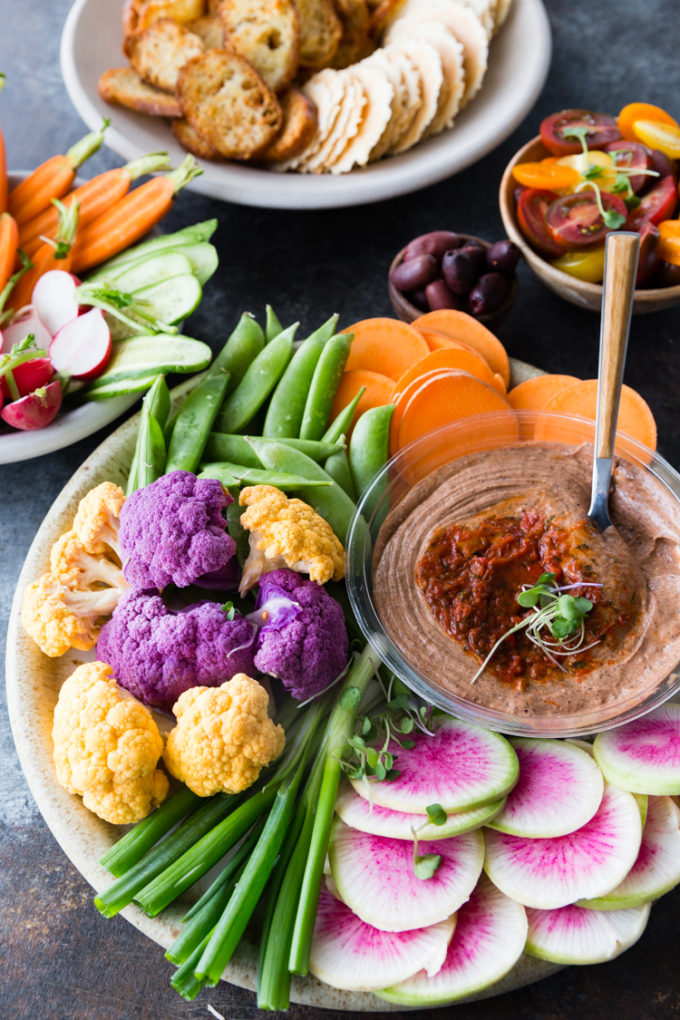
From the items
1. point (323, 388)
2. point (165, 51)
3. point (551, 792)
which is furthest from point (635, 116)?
point (551, 792)

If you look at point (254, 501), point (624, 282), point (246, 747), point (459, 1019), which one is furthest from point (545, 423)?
point (459, 1019)

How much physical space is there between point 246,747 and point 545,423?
4.05 feet

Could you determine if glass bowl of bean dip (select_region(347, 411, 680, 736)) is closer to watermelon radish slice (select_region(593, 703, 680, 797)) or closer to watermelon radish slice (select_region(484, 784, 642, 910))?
watermelon radish slice (select_region(593, 703, 680, 797))

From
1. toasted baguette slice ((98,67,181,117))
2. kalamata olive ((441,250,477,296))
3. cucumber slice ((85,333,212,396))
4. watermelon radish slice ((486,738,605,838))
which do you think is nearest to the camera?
watermelon radish slice ((486,738,605,838))

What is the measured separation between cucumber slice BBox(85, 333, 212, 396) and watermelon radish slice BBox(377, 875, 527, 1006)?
5.21ft

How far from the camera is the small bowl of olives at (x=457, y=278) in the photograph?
2.59 meters

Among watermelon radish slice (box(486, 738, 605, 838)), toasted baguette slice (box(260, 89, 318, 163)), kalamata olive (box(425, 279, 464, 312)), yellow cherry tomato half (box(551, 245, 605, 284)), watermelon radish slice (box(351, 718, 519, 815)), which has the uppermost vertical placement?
toasted baguette slice (box(260, 89, 318, 163))

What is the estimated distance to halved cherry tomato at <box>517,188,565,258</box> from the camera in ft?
8.80

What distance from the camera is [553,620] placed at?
2.00 metres

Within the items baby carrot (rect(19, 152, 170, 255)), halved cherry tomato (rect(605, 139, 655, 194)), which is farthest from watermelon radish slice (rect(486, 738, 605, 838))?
baby carrot (rect(19, 152, 170, 255))

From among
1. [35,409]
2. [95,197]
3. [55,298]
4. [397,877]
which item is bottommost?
[397,877]

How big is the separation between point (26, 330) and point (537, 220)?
166 centimetres

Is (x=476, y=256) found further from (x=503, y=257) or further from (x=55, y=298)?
(x=55, y=298)

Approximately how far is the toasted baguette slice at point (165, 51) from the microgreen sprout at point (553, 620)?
228 cm
